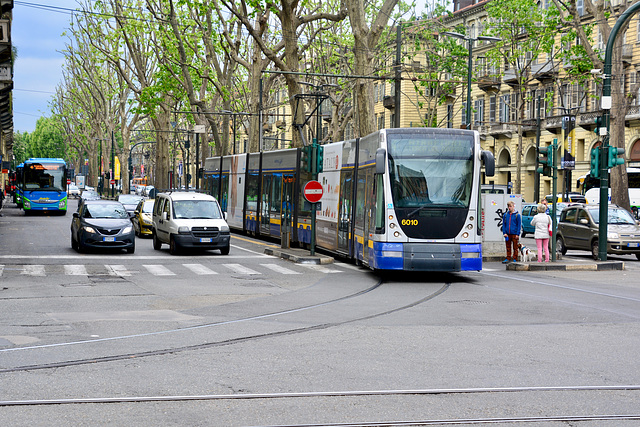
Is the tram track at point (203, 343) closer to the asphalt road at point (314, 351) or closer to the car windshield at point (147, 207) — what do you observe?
the asphalt road at point (314, 351)

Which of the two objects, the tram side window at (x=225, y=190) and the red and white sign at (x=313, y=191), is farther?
the tram side window at (x=225, y=190)

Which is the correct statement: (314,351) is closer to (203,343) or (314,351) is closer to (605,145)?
(203,343)

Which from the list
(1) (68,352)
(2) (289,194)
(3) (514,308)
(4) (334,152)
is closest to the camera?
(1) (68,352)

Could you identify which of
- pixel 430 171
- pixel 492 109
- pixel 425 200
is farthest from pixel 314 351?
pixel 492 109

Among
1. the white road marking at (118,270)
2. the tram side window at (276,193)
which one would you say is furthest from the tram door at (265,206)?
the white road marking at (118,270)

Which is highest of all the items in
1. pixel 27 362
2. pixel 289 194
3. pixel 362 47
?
pixel 362 47

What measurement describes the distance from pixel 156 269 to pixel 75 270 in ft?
6.05

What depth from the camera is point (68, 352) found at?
9.48m

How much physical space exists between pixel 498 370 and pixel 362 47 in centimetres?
2304

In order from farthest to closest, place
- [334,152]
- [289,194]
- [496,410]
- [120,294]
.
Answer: [289,194], [334,152], [120,294], [496,410]

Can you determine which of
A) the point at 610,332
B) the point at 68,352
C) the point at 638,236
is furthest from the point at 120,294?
the point at 638,236

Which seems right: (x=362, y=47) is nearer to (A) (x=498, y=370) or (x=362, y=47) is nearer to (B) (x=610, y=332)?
(B) (x=610, y=332)

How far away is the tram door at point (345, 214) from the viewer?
849 inches

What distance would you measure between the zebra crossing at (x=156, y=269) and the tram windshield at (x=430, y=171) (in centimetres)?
354
